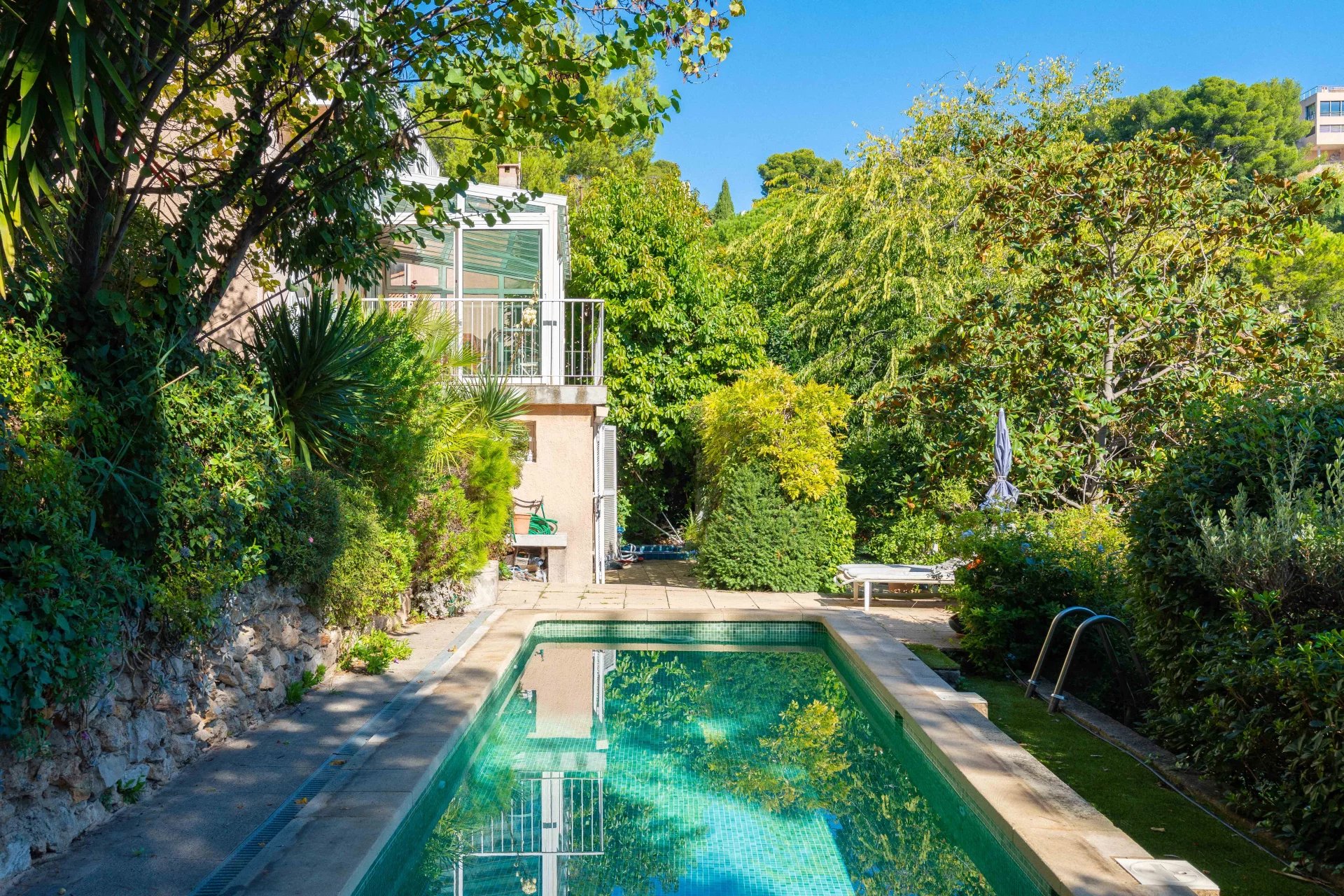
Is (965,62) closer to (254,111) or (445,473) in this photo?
(445,473)

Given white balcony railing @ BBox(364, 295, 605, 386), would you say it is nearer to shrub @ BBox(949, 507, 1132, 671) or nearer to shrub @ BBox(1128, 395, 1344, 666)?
shrub @ BBox(949, 507, 1132, 671)

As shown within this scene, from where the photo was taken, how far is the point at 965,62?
2331cm

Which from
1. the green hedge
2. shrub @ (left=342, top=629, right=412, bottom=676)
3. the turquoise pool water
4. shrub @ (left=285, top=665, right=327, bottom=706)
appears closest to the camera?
the green hedge

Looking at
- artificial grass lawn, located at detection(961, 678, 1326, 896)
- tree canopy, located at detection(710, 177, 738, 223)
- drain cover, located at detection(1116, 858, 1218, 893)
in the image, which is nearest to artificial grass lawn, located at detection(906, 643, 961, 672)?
artificial grass lawn, located at detection(961, 678, 1326, 896)

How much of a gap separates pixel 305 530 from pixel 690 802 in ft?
10.3

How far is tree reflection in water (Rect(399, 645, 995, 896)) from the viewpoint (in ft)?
15.9

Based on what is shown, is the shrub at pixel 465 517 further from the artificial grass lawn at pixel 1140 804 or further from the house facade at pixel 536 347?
the artificial grass lawn at pixel 1140 804

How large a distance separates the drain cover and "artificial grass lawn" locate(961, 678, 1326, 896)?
309 millimetres

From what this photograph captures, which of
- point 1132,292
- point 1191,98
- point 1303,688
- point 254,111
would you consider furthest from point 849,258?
point 1191,98

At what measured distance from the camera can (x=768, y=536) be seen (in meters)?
13.2

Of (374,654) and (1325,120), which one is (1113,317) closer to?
(374,654)

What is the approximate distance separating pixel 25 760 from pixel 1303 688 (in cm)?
519

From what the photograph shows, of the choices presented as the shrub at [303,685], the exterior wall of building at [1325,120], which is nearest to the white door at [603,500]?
the shrub at [303,685]

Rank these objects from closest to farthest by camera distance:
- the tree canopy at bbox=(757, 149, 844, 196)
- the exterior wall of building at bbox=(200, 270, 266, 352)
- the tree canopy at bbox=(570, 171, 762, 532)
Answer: the exterior wall of building at bbox=(200, 270, 266, 352) → the tree canopy at bbox=(570, 171, 762, 532) → the tree canopy at bbox=(757, 149, 844, 196)
